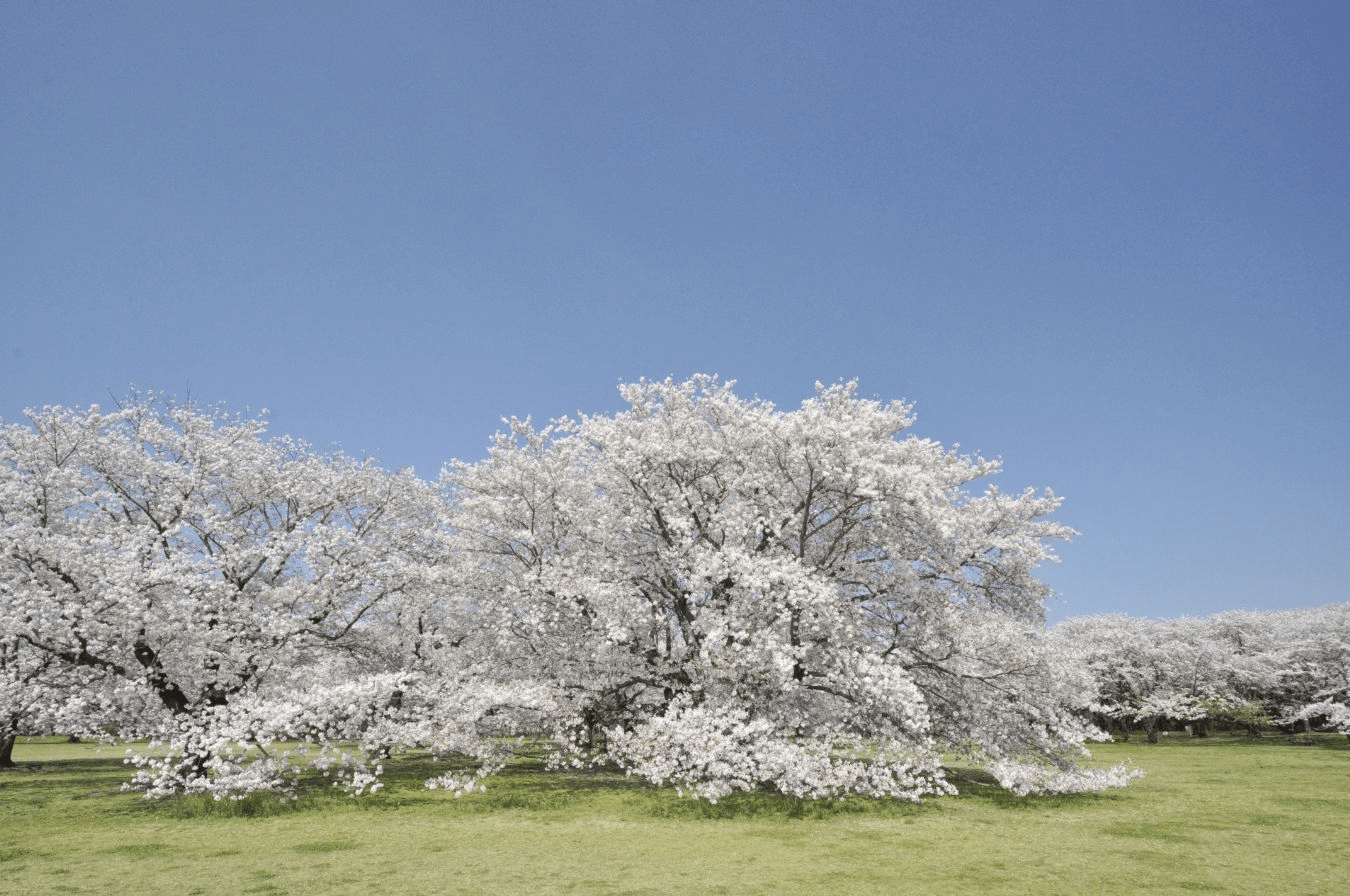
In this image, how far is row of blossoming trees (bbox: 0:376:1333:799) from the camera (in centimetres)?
1850

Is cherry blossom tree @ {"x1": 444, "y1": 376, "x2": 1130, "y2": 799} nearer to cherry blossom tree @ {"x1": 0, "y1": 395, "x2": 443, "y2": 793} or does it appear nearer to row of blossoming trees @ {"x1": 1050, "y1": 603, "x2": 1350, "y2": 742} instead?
cherry blossom tree @ {"x1": 0, "y1": 395, "x2": 443, "y2": 793}

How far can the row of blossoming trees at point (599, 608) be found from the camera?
1850 centimetres

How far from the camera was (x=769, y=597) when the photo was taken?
61.5 ft

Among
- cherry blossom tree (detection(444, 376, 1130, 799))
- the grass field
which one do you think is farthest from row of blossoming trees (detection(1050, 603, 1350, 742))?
the grass field

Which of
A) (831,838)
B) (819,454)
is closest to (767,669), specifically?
(831,838)

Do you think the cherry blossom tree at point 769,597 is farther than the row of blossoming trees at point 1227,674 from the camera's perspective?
No

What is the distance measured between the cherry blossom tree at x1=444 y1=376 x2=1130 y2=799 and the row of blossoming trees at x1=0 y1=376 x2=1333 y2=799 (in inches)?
3.8

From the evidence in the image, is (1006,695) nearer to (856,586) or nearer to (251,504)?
(856,586)

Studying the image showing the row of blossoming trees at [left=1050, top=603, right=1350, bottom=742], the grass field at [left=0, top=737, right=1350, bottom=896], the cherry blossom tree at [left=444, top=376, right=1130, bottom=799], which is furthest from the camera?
the row of blossoming trees at [left=1050, top=603, right=1350, bottom=742]

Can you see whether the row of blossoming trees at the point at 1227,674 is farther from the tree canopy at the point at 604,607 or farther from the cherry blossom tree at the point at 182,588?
the cherry blossom tree at the point at 182,588

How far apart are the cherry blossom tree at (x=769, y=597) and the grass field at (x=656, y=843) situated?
4.01 feet

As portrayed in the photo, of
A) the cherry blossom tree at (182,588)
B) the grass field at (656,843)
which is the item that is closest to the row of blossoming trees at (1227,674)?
the grass field at (656,843)

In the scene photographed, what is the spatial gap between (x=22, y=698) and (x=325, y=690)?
745cm

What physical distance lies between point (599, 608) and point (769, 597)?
4.76 metres
